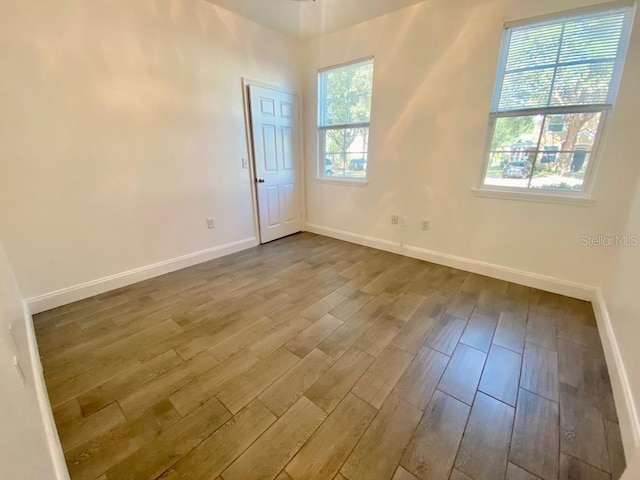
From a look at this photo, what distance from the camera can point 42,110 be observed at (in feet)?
6.73

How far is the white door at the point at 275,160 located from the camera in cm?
346

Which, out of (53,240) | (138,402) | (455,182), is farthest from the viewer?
(455,182)

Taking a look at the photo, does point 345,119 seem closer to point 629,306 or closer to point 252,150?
point 252,150

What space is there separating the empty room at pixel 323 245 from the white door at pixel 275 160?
0.14 feet

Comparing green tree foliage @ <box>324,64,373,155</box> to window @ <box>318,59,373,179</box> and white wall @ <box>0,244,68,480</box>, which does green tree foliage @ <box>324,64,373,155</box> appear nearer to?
window @ <box>318,59,373,179</box>

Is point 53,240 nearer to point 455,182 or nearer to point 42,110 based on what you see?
point 42,110

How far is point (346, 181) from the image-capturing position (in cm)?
377

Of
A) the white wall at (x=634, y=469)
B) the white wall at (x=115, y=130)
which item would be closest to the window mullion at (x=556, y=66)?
the white wall at (x=634, y=469)

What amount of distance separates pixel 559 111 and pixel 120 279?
13.8 feet

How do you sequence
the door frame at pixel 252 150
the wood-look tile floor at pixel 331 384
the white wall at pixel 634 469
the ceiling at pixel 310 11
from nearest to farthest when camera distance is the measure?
the white wall at pixel 634 469 → the wood-look tile floor at pixel 331 384 → the ceiling at pixel 310 11 → the door frame at pixel 252 150

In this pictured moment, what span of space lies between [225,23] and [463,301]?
369cm

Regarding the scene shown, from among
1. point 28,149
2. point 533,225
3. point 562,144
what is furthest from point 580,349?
point 28,149

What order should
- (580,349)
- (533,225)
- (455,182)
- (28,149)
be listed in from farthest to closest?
1. (455,182)
2. (533,225)
3. (28,149)
4. (580,349)

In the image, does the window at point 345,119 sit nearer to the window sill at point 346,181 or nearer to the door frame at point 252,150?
the window sill at point 346,181
